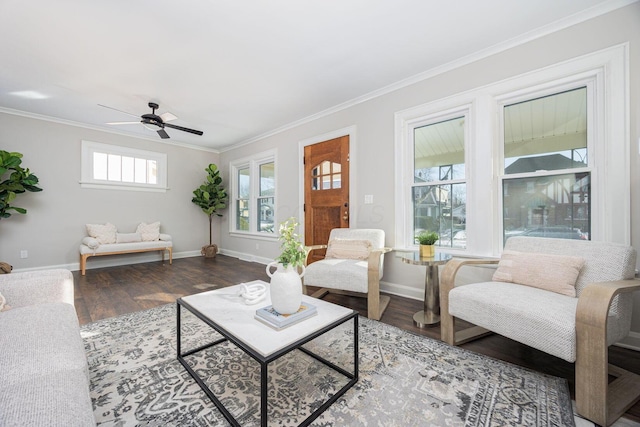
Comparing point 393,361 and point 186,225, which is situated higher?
point 186,225

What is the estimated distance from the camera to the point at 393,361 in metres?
1.74

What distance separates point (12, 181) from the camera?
3.80 meters

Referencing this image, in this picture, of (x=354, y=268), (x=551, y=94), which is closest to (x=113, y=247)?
(x=354, y=268)

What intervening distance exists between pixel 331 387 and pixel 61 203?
5.50 meters

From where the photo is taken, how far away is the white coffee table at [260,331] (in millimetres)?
1120

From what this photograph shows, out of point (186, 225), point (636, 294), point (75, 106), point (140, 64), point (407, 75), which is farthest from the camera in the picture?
point (186, 225)

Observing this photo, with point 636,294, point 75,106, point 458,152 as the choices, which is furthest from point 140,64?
point 636,294

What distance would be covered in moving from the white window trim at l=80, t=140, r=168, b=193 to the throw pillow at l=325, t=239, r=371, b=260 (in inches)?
173

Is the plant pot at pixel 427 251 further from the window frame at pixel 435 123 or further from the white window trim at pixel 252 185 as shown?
the white window trim at pixel 252 185

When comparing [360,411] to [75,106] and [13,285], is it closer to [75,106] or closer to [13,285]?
[13,285]

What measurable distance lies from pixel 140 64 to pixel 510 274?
3.98 m

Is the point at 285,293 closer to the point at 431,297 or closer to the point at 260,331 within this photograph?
the point at 260,331

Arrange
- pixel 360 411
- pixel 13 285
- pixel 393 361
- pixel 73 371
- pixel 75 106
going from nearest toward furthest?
pixel 73 371
pixel 360 411
pixel 13 285
pixel 393 361
pixel 75 106

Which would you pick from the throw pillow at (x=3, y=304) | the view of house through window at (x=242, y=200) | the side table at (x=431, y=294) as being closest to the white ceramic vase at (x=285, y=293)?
the side table at (x=431, y=294)
